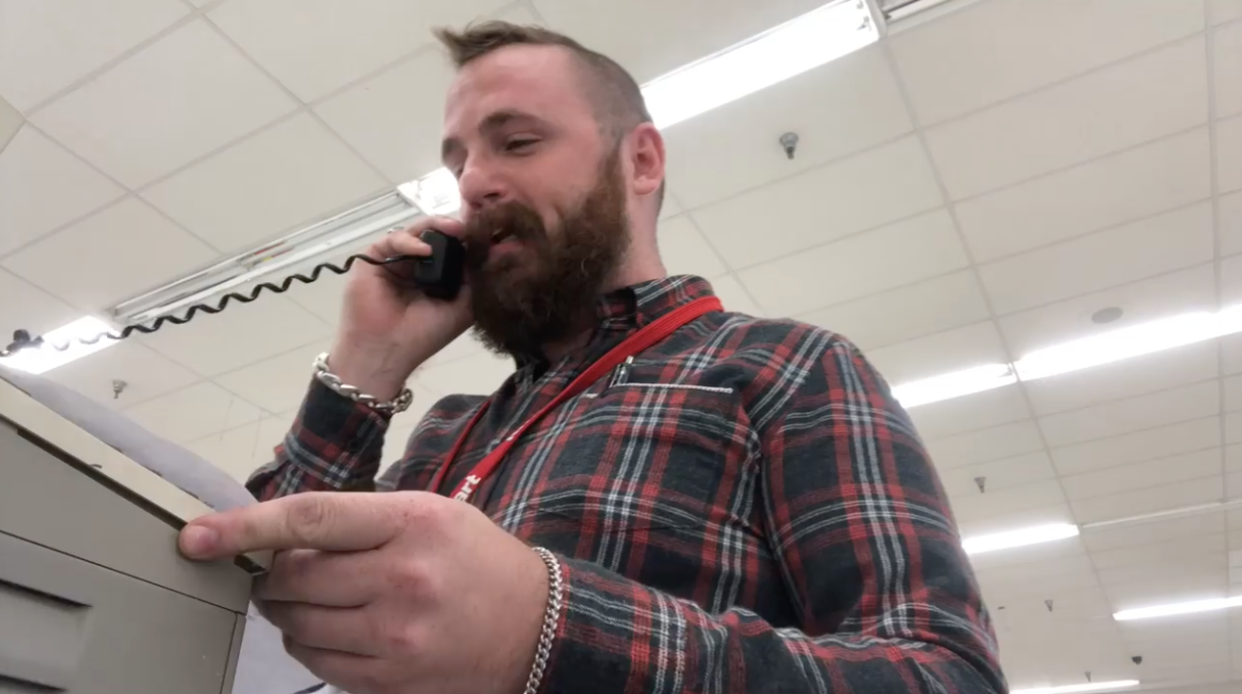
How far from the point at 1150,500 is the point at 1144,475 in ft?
1.50

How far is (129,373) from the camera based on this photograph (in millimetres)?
3916

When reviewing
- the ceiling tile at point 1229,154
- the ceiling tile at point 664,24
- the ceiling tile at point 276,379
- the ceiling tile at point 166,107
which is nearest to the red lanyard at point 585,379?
the ceiling tile at point 664,24

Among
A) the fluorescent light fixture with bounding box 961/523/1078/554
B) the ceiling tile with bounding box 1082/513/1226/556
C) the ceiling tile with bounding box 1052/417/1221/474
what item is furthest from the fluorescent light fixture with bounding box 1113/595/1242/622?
the ceiling tile with bounding box 1052/417/1221/474

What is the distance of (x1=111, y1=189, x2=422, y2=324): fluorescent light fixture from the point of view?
2.91 m

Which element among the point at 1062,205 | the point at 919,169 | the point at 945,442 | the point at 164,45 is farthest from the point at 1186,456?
the point at 164,45

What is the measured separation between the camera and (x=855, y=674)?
0.44 m

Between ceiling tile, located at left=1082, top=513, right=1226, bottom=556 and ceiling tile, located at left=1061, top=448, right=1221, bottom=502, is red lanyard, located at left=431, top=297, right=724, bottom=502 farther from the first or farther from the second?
ceiling tile, located at left=1082, top=513, right=1226, bottom=556

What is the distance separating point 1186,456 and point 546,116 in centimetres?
519

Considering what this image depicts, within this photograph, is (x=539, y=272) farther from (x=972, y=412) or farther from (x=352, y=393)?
(x=972, y=412)

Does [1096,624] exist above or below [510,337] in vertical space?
above

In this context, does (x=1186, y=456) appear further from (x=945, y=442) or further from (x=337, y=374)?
(x=337, y=374)

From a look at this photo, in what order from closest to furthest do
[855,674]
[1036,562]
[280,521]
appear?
[280,521]
[855,674]
[1036,562]

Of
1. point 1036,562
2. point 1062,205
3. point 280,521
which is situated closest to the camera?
point 280,521

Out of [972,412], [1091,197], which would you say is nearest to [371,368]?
[1091,197]
